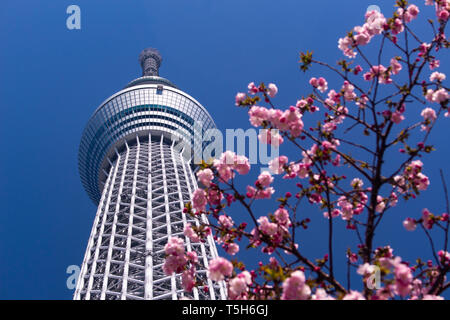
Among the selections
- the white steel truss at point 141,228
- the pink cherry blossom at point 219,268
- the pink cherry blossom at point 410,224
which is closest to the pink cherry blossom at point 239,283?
the pink cherry blossom at point 219,268

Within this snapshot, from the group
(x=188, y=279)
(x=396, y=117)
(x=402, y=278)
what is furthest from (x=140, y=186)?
(x=402, y=278)

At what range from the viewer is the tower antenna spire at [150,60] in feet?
307

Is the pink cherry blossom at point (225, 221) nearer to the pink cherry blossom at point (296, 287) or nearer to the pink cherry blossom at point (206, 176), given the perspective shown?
Result: the pink cherry blossom at point (206, 176)

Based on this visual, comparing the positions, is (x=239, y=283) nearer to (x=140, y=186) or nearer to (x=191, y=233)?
(x=191, y=233)

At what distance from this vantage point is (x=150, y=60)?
95.2 meters

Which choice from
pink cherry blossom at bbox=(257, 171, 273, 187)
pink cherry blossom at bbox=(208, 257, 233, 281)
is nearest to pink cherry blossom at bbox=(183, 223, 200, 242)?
pink cherry blossom at bbox=(257, 171, 273, 187)

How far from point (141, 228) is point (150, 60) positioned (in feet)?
175

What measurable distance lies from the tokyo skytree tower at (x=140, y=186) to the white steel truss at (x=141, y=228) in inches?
3.7

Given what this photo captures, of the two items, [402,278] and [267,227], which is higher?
[267,227]

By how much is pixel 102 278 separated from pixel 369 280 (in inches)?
1613

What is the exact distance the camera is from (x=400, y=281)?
5.66 metres
